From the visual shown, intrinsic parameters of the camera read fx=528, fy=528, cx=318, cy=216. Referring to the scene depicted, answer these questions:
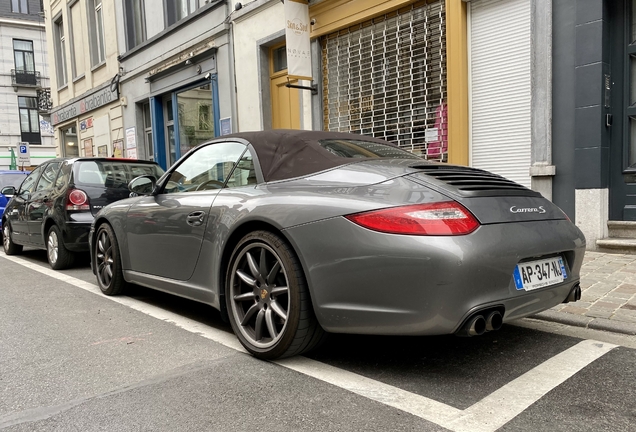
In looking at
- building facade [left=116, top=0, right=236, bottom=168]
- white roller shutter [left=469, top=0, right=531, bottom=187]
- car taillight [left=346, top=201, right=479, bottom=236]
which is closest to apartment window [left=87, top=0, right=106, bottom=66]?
building facade [left=116, top=0, right=236, bottom=168]

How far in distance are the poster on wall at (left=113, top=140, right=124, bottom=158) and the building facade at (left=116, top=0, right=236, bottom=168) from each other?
511mm

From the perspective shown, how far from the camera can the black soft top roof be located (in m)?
3.17

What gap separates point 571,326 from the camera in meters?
3.71

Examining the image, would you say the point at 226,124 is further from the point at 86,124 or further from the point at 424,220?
the point at 86,124

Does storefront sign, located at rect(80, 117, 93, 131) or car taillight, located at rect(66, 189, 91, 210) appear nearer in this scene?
car taillight, located at rect(66, 189, 91, 210)

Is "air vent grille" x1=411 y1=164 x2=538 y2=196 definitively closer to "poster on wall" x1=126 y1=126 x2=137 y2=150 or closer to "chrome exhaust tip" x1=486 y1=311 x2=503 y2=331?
"chrome exhaust tip" x1=486 y1=311 x2=503 y2=331

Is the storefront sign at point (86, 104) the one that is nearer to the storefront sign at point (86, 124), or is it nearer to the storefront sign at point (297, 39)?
the storefront sign at point (86, 124)

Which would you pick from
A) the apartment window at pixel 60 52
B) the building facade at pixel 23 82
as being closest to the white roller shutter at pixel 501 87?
the apartment window at pixel 60 52

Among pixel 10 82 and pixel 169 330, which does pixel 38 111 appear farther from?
pixel 169 330

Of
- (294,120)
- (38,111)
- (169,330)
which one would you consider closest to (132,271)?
(169,330)

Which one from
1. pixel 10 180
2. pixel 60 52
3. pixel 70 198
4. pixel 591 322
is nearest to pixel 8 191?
pixel 70 198

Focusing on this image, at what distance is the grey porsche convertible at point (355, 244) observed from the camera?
2492 mm

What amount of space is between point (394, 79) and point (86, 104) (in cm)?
1441

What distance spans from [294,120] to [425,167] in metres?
7.73
